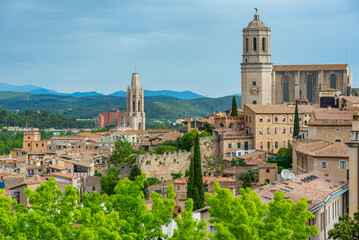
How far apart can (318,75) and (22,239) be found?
8442 centimetres

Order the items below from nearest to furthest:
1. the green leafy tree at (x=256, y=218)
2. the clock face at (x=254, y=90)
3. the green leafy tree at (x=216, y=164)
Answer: the green leafy tree at (x=256, y=218) → the green leafy tree at (x=216, y=164) → the clock face at (x=254, y=90)

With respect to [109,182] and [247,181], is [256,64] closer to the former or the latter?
[109,182]

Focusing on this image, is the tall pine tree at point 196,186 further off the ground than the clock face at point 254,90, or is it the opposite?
the clock face at point 254,90

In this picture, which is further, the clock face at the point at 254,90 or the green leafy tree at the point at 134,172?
the clock face at the point at 254,90

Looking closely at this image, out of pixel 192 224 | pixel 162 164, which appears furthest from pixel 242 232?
pixel 162 164

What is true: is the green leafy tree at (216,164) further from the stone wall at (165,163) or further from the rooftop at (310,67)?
the rooftop at (310,67)

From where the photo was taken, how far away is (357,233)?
27.8 metres

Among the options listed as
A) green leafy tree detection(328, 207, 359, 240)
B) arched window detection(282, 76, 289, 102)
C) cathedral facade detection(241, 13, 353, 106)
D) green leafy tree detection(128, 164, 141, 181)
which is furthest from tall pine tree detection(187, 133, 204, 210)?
arched window detection(282, 76, 289, 102)

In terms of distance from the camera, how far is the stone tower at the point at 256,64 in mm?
96438

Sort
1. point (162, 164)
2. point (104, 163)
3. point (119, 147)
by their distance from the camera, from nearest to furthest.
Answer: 1. point (162, 164)
2. point (119, 147)
3. point (104, 163)

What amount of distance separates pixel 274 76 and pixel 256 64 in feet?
18.3

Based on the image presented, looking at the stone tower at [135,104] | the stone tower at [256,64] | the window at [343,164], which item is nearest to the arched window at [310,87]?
the stone tower at [256,64]

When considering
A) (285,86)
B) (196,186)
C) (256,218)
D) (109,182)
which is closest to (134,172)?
(109,182)

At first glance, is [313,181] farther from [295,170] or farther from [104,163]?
[104,163]
